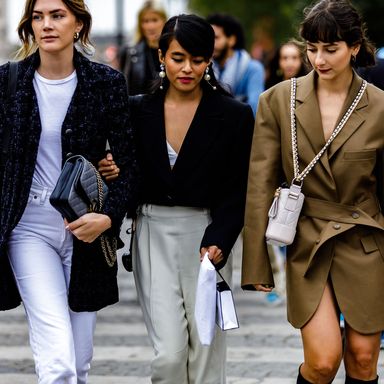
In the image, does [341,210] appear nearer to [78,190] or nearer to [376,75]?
[78,190]

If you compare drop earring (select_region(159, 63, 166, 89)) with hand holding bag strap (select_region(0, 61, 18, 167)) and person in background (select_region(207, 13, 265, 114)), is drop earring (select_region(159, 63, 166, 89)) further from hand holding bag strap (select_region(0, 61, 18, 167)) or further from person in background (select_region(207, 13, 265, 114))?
person in background (select_region(207, 13, 265, 114))

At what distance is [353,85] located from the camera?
549cm

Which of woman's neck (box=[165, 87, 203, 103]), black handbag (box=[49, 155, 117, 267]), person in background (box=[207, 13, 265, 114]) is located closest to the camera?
black handbag (box=[49, 155, 117, 267])

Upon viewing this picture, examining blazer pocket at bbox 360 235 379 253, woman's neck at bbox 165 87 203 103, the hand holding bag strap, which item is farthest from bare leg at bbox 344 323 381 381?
the hand holding bag strap

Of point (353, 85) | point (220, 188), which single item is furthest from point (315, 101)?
point (220, 188)

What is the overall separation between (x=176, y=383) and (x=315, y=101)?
1404mm

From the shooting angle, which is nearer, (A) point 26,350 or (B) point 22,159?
(B) point 22,159

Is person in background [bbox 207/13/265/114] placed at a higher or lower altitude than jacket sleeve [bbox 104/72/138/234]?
lower

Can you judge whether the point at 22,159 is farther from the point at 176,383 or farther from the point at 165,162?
the point at 176,383

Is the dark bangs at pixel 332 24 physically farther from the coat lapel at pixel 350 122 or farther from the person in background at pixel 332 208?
the coat lapel at pixel 350 122

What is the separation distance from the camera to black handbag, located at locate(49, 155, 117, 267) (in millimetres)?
5141

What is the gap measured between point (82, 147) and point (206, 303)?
0.88 meters

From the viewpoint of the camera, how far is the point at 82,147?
5.44 m

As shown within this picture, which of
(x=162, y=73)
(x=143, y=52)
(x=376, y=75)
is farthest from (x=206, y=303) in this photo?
(x=143, y=52)
